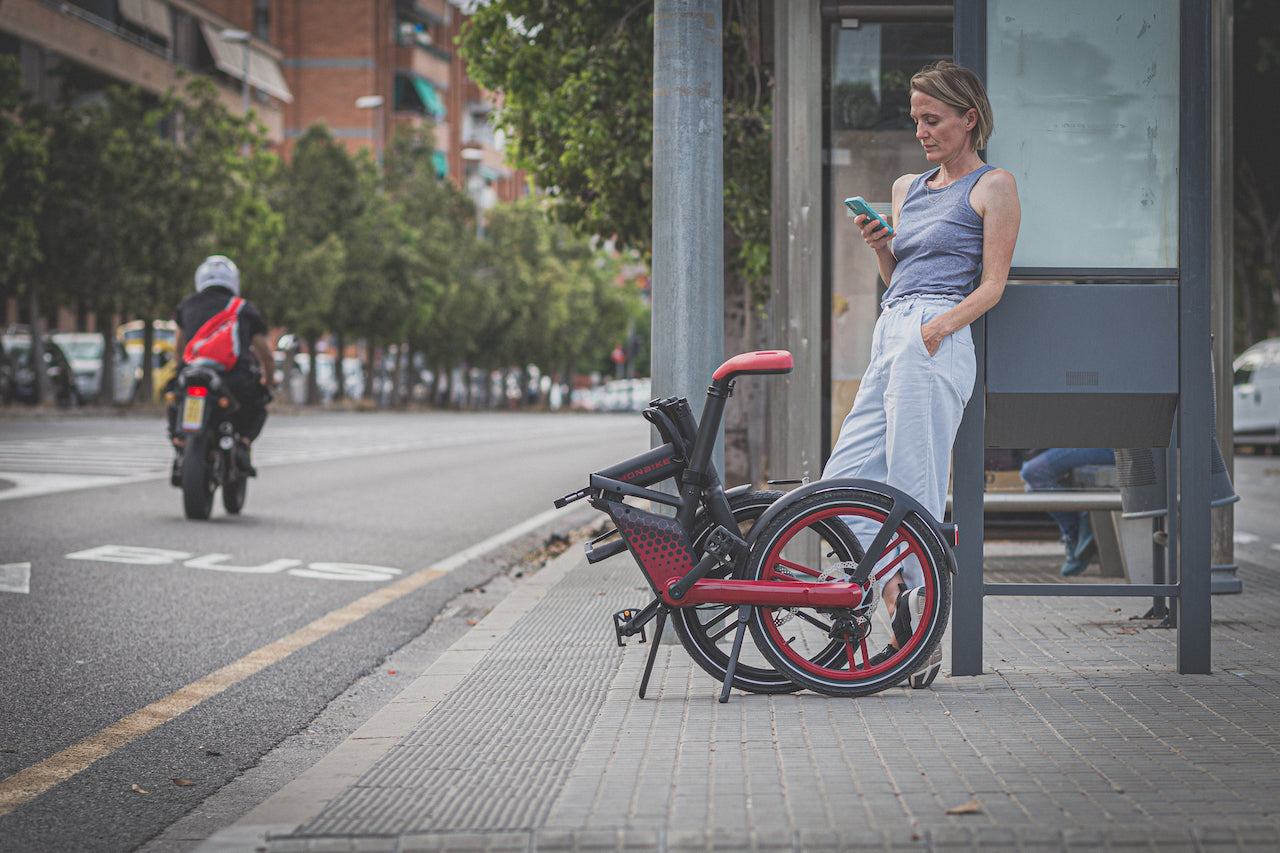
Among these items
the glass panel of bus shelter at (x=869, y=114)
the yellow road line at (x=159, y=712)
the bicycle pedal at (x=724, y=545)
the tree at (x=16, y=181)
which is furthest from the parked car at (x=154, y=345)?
the bicycle pedal at (x=724, y=545)

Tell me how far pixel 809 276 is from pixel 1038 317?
2285 mm

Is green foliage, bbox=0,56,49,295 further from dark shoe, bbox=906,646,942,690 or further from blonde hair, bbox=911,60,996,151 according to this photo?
dark shoe, bbox=906,646,942,690

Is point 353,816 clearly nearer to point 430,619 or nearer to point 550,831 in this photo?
point 550,831

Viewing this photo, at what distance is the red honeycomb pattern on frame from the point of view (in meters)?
4.67

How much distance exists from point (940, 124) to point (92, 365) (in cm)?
3752

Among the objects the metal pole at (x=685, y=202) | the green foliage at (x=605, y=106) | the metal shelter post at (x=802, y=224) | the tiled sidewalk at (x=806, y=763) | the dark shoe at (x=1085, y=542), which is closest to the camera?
the tiled sidewalk at (x=806, y=763)

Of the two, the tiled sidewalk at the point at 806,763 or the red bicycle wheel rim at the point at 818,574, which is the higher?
the red bicycle wheel rim at the point at 818,574

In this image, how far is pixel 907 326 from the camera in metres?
4.71

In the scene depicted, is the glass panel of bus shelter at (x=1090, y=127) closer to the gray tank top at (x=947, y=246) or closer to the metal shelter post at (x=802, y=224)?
the gray tank top at (x=947, y=246)

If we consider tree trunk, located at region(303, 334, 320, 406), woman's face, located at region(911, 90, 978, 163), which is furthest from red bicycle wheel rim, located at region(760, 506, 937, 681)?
tree trunk, located at region(303, 334, 320, 406)

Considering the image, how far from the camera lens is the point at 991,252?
471cm

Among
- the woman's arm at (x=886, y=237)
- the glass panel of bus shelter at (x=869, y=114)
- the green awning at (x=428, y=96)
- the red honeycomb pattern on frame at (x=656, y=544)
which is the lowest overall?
the red honeycomb pattern on frame at (x=656, y=544)

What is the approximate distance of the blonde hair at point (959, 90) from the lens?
472cm

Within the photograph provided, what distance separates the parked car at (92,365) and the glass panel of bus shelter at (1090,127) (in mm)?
35820
